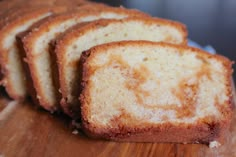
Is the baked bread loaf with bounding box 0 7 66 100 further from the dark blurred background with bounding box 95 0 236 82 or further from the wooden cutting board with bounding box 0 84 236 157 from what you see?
the dark blurred background with bounding box 95 0 236 82

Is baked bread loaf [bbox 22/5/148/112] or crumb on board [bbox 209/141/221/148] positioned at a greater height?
baked bread loaf [bbox 22/5/148/112]

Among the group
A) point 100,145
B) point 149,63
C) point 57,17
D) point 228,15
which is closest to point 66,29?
point 57,17

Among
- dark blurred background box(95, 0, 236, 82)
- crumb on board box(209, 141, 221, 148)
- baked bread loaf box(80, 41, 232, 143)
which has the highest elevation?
baked bread loaf box(80, 41, 232, 143)

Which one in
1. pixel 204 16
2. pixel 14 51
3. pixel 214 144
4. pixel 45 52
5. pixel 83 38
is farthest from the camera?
pixel 204 16

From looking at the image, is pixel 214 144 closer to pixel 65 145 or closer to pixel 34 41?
pixel 65 145

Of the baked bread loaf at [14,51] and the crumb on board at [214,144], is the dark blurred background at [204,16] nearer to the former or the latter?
the crumb on board at [214,144]

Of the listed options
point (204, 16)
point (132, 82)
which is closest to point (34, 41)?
point (132, 82)

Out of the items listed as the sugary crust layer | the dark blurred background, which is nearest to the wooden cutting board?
the sugary crust layer
